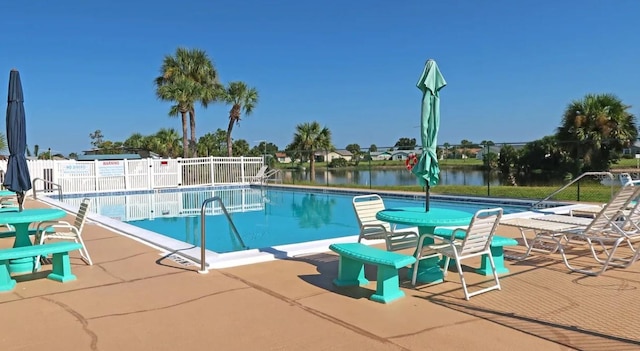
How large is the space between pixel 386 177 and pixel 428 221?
14.4 m

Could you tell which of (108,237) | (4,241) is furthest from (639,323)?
(4,241)

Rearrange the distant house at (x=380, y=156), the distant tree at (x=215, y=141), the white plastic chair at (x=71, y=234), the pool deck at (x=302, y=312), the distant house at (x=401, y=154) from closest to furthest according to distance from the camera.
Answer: the pool deck at (x=302, y=312)
the white plastic chair at (x=71, y=234)
the distant house at (x=401, y=154)
the distant house at (x=380, y=156)
the distant tree at (x=215, y=141)

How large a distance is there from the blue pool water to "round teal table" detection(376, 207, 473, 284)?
4.06 metres

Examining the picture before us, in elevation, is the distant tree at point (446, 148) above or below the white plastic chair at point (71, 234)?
above

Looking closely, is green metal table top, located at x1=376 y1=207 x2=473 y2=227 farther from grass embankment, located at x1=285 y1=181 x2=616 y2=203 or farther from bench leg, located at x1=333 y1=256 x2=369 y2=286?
grass embankment, located at x1=285 y1=181 x2=616 y2=203

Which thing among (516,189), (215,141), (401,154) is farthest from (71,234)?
(215,141)

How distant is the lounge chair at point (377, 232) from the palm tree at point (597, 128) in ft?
40.5

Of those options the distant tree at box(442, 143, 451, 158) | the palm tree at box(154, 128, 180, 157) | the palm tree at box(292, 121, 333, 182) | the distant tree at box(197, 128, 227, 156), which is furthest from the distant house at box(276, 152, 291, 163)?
the distant tree at box(197, 128, 227, 156)

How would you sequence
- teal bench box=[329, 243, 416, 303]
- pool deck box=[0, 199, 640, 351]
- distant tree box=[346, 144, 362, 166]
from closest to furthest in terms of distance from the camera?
pool deck box=[0, 199, 640, 351] < teal bench box=[329, 243, 416, 303] < distant tree box=[346, 144, 362, 166]

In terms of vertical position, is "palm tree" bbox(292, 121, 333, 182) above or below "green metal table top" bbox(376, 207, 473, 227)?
above

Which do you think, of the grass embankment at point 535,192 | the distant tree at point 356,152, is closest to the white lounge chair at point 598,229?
the grass embankment at point 535,192

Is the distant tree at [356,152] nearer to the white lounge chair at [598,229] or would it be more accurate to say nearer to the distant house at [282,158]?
the distant house at [282,158]

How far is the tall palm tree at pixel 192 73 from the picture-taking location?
25.7 meters

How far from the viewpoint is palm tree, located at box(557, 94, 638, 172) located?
50.0 feet
